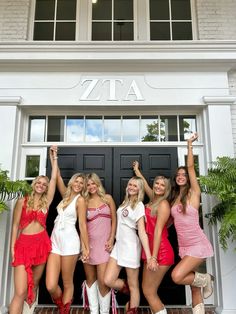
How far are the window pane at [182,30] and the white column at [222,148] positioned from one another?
1481 mm

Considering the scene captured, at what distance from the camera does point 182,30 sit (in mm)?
5578

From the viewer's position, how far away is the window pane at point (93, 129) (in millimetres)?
5117

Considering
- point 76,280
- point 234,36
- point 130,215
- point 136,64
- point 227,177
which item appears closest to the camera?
point 130,215

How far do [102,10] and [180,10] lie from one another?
1511 millimetres

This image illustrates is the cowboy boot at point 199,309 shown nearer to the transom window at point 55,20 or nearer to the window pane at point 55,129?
the window pane at point 55,129

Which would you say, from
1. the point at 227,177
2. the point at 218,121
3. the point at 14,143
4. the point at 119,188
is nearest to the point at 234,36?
the point at 218,121

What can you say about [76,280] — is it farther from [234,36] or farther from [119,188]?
[234,36]

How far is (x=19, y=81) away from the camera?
5.02 m

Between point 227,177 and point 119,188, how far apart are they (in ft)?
5.74

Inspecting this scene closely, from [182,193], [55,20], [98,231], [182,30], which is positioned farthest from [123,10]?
[98,231]

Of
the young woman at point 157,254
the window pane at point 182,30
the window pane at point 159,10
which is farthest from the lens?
the window pane at point 159,10

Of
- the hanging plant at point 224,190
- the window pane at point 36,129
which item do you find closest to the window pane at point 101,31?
the window pane at point 36,129

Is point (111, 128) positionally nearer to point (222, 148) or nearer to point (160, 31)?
point (222, 148)

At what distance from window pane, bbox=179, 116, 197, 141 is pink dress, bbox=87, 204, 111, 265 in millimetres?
2027
